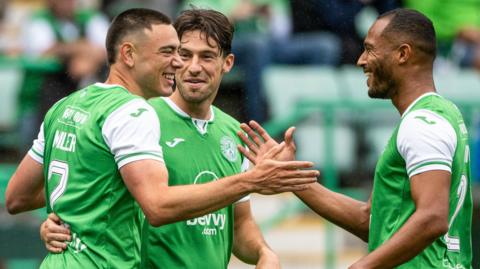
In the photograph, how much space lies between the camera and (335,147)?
12.1 meters

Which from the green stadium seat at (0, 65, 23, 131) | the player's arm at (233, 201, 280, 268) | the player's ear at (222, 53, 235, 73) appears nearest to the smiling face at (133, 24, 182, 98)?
the player's ear at (222, 53, 235, 73)

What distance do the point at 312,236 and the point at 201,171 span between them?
5.28 meters

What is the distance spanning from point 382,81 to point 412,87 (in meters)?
0.18

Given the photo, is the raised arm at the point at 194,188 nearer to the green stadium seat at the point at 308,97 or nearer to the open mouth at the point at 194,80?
the open mouth at the point at 194,80

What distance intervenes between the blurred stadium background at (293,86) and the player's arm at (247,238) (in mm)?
4195

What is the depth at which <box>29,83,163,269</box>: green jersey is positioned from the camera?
639 cm

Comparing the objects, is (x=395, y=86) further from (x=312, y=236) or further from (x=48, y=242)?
(x=312, y=236)

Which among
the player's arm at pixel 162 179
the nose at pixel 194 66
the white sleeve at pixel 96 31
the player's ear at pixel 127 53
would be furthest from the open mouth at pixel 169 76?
the white sleeve at pixel 96 31

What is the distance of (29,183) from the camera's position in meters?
7.20

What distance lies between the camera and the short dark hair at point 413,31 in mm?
6926

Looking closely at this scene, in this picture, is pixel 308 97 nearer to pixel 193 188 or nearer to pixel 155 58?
pixel 155 58

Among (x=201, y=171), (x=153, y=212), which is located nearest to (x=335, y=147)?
(x=201, y=171)

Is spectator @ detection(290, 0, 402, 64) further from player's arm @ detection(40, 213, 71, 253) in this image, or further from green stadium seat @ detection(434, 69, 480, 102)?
→ player's arm @ detection(40, 213, 71, 253)

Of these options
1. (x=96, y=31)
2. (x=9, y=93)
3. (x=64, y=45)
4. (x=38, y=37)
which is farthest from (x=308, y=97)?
(x=9, y=93)
